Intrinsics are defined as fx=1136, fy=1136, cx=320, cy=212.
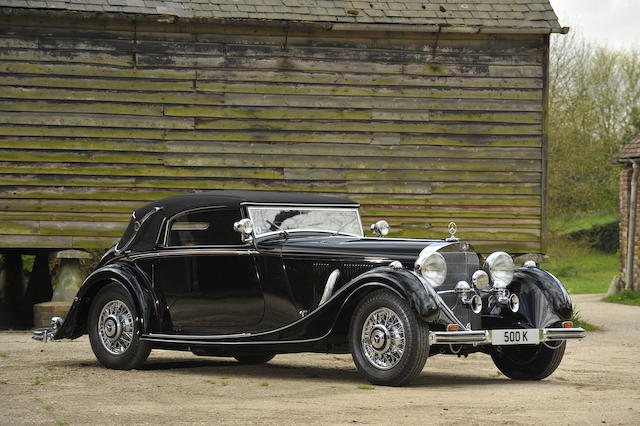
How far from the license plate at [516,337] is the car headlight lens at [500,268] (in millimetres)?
536

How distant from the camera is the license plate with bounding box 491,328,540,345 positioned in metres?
8.26

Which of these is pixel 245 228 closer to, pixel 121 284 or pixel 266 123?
pixel 121 284

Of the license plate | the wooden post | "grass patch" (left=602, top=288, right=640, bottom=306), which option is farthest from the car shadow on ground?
"grass patch" (left=602, top=288, right=640, bottom=306)

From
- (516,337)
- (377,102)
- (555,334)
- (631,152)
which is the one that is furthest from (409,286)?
(631,152)

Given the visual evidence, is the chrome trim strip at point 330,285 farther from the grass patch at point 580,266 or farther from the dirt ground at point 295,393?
the grass patch at point 580,266

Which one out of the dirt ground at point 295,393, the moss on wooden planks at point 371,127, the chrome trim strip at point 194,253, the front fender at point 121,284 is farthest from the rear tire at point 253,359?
the moss on wooden planks at point 371,127

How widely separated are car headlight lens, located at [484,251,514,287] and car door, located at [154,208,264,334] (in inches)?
72.1

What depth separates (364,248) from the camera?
8.75 m

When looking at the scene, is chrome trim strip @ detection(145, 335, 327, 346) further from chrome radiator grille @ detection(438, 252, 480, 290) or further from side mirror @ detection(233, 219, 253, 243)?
chrome radiator grille @ detection(438, 252, 480, 290)

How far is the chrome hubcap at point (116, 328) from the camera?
9680 millimetres

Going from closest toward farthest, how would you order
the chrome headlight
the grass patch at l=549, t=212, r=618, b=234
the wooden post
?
1. the chrome headlight
2. the wooden post
3. the grass patch at l=549, t=212, r=618, b=234

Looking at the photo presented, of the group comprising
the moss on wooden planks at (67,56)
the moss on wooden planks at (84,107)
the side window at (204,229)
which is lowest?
the side window at (204,229)

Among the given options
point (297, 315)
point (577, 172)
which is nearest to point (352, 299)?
point (297, 315)

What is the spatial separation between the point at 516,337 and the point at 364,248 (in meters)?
1.33
